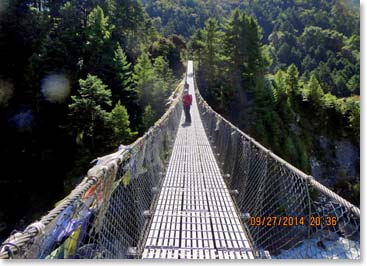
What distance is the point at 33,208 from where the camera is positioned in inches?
477

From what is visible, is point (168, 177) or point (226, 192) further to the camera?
point (168, 177)

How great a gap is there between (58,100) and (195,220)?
42.9 ft

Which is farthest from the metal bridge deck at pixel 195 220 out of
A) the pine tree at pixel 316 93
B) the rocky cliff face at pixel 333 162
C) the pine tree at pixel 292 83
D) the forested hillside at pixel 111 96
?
the pine tree at pixel 292 83

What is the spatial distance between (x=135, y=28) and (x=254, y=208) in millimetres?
19488

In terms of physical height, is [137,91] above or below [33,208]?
above

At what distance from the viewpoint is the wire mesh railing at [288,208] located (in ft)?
5.57

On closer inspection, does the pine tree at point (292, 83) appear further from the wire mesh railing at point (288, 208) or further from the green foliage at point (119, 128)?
the wire mesh railing at point (288, 208)

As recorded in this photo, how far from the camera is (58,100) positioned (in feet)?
47.0

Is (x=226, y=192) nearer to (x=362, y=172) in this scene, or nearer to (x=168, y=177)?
(x=168, y=177)

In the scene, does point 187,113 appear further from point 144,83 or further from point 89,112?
point 144,83

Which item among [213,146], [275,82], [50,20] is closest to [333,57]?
[275,82]

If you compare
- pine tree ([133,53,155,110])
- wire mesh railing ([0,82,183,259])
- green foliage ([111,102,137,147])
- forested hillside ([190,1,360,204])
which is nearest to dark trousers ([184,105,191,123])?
wire mesh railing ([0,82,183,259])

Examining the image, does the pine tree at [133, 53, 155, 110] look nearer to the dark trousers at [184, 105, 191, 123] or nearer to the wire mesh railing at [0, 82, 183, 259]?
the dark trousers at [184, 105, 191, 123]
